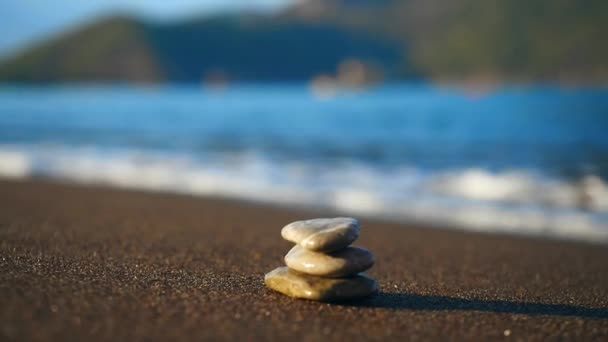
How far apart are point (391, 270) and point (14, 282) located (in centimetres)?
438

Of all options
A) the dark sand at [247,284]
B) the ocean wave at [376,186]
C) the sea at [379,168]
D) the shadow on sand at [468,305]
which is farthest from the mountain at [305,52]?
the shadow on sand at [468,305]

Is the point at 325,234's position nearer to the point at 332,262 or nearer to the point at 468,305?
the point at 332,262

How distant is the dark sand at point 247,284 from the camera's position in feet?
15.2

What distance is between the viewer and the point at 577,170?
19.4 meters

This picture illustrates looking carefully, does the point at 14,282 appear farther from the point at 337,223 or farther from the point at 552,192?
the point at 552,192

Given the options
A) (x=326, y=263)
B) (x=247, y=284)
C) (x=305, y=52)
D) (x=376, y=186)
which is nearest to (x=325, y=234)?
(x=326, y=263)

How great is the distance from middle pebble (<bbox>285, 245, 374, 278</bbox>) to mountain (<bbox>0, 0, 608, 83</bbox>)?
137763 millimetres

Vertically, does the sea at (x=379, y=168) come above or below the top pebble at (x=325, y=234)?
above

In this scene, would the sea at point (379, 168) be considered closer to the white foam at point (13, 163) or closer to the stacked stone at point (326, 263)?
the white foam at point (13, 163)

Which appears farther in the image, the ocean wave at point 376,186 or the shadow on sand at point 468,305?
the ocean wave at point 376,186

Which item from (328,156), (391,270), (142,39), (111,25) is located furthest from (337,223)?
(111,25)

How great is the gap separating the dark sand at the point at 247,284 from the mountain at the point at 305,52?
134 m

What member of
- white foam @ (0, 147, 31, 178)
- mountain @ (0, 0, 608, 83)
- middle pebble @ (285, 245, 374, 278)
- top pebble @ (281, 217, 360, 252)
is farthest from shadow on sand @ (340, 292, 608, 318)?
mountain @ (0, 0, 608, 83)

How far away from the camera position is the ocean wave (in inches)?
501
